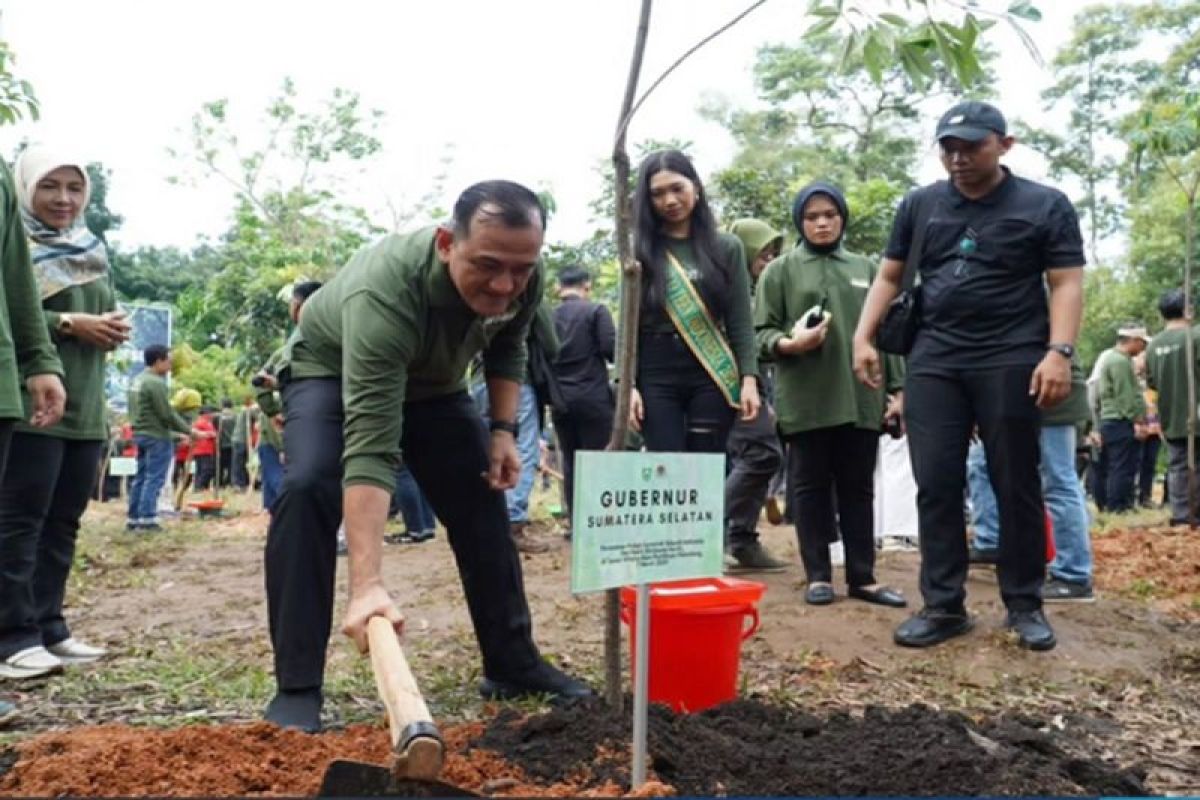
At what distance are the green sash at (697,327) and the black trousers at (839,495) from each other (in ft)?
1.30

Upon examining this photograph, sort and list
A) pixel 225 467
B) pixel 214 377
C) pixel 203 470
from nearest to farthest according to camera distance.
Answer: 1. pixel 203 470
2. pixel 225 467
3. pixel 214 377

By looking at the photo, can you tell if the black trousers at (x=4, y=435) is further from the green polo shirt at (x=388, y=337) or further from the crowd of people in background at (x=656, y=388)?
the green polo shirt at (x=388, y=337)

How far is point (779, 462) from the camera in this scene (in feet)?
16.9

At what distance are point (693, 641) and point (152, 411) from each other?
8860 mm

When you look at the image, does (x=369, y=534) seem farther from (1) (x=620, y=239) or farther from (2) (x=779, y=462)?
(2) (x=779, y=462)

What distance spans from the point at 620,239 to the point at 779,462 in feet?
9.39

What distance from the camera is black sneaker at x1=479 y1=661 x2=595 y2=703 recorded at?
3.13 m

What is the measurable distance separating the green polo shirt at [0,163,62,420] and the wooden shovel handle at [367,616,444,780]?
1.45 metres

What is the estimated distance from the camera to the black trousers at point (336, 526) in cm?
274

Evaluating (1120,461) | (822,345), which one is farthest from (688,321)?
(1120,461)

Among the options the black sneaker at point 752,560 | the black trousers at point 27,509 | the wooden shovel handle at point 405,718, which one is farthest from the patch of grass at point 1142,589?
the black trousers at point 27,509

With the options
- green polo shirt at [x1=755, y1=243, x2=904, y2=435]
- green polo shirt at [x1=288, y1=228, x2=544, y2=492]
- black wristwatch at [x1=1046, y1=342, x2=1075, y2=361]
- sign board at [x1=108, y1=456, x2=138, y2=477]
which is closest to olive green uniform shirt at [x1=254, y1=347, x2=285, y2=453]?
green polo shirt at [x1=288, y1=228, x2=544, y2=492]

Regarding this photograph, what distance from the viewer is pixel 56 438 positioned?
12.1 feet

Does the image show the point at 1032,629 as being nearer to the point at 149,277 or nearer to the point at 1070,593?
the point at 1070,593
